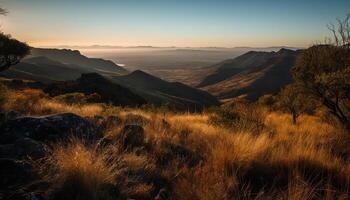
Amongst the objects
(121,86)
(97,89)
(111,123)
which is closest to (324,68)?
(111,123)

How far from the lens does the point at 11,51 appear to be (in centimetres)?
2698

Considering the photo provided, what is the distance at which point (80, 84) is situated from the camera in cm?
5109

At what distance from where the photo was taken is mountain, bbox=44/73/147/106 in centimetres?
4578

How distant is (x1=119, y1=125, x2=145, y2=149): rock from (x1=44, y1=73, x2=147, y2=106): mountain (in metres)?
36.5

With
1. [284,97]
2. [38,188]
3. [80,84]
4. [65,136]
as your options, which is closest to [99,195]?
[38,188]

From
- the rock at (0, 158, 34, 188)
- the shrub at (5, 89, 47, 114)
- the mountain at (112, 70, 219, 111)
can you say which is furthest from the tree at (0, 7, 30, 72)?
the mountain at (112, 70, 219, 111)

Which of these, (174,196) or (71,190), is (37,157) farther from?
(174,196)

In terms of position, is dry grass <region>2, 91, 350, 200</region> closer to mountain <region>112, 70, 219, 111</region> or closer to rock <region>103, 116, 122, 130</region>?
rock <region>103, 116, 122, 130</region>

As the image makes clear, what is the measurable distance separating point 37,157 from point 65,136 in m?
1.30

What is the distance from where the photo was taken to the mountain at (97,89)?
45781 millimetres

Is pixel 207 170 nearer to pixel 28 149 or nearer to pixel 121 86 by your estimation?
pixel 28 149

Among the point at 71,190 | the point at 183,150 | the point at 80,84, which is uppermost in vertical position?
the point at 71,190

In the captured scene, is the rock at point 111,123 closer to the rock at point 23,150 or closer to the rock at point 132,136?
the rock at point 132,136

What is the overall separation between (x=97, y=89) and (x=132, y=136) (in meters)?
44.1
